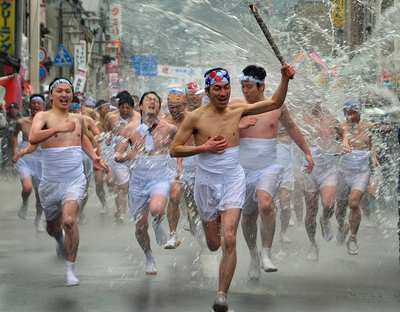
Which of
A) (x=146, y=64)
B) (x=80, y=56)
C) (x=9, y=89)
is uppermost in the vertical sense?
(x=9, y=89)

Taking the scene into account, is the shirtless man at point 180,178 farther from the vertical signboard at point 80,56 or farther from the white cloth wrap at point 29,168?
the vertical signboard at point 80,56

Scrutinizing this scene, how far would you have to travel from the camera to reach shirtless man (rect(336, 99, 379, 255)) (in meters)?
8.90

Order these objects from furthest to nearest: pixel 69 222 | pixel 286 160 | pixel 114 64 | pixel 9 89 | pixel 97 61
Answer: pixel 114 64, pixel 97 61, pixel 9 89, pixel 286 160, pixel 69 222

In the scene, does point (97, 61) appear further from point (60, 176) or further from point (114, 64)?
point (60, 176)

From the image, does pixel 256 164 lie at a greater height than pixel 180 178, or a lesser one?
greater

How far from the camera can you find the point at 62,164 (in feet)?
24.9

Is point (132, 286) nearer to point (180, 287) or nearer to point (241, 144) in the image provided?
point (180, 287)

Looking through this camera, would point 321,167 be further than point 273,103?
Yes

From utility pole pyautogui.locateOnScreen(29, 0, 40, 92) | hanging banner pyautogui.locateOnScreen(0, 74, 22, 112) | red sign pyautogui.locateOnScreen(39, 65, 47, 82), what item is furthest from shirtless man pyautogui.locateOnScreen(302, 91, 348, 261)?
red sign pyautogui.locateOnScreen(39, 65, 47, 82)

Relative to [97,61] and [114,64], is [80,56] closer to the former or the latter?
[97,61]

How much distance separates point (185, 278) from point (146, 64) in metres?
33.8

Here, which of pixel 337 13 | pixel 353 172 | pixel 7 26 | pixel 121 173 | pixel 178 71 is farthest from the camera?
pixel 178 71

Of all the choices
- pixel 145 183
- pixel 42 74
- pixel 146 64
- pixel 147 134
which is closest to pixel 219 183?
pixel 145 183

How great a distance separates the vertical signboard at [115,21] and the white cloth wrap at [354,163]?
32.8m
